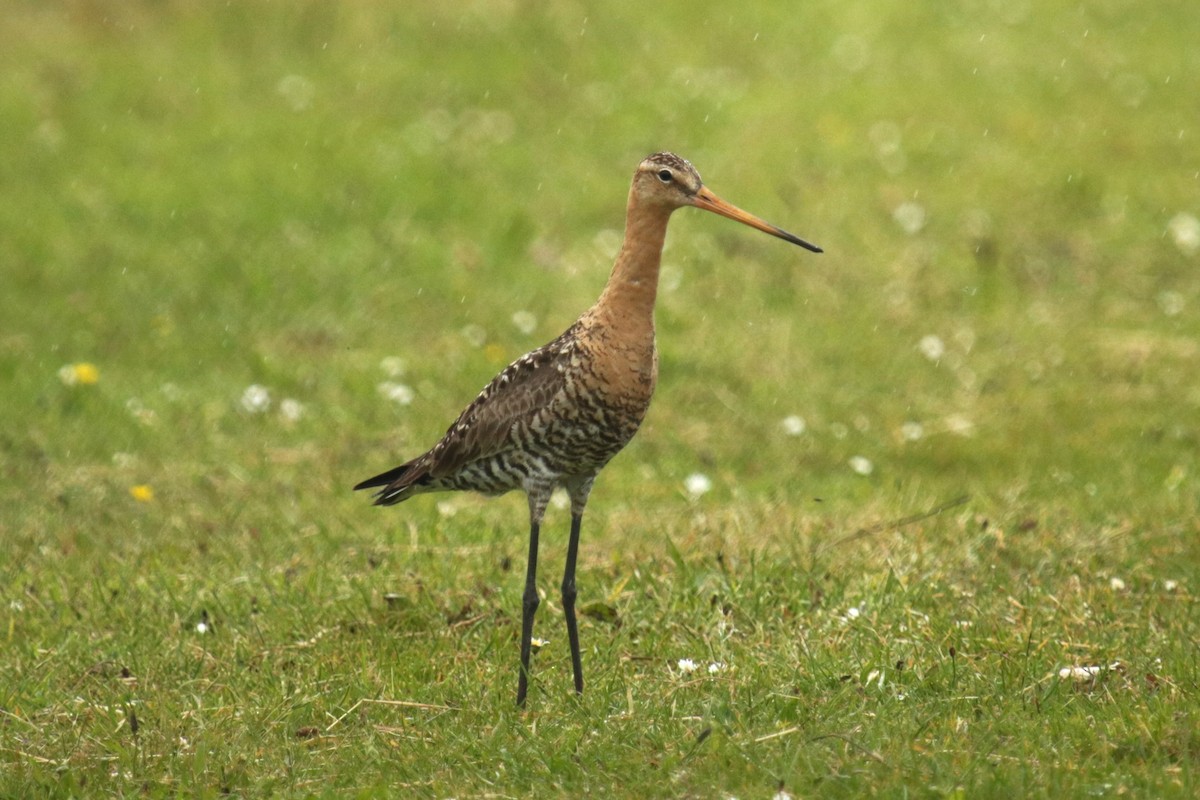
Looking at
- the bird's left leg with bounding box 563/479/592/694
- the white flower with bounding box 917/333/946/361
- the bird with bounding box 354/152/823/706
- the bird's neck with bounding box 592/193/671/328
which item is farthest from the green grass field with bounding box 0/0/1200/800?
the bird's neck with bounding box 592/193/671/328

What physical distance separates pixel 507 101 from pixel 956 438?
6.45 meters

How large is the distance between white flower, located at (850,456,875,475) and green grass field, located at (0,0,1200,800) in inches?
3.8

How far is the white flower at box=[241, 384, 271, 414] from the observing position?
9.39 metres

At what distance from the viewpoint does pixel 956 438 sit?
9016 millimetres

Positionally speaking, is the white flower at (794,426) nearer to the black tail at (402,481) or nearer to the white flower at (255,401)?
the white flower at (255,401)

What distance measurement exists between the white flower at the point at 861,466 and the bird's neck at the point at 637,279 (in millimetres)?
3155

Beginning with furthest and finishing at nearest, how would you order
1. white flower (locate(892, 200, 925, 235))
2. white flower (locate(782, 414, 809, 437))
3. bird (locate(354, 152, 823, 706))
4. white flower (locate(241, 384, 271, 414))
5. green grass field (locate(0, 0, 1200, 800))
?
white flower (locate(892, 200, 925, 235)) < white flower (locate(241, 384, 271, 414)) < white flower (locate(782, 414, 809, 437)) < bird (locate(354, 152, 823, 706)) < green grass field (locate(0, 0, 1200, 800))

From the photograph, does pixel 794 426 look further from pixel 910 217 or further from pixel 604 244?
pixel 910 217

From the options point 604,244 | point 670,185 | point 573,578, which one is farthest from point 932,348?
point 573,578

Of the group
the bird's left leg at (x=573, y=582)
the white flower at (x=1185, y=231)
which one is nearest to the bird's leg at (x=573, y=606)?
the bird's left leg at (x=573, y=582)

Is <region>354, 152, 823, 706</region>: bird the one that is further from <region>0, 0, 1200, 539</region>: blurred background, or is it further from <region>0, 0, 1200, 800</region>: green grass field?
<region>0, 0, 1200, 539</region>: blurred background

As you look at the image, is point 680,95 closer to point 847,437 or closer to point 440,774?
point 847,437

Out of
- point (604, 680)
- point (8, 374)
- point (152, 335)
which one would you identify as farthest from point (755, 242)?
point (604, 680)

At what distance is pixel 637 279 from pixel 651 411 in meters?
3.84
